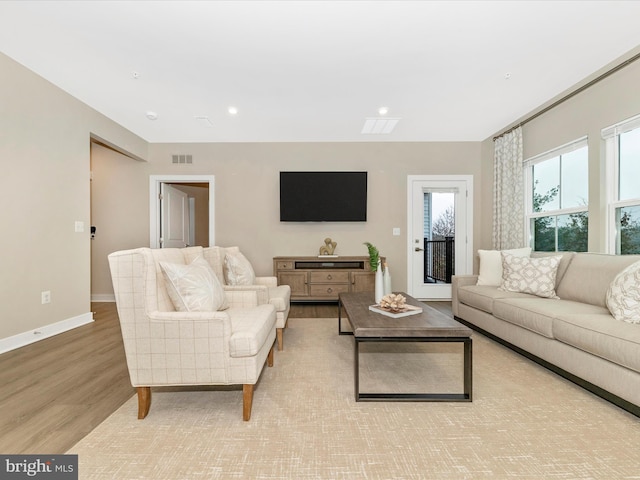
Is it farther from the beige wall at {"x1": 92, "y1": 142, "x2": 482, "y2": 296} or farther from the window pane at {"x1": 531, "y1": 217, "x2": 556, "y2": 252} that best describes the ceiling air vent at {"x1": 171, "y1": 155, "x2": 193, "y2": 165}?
the window pane at {"x1": 531, "y1": 217, "x2": 556, "y2": 252}

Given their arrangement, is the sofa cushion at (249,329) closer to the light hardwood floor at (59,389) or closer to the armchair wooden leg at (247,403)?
the armchair wooden leg at (247,403)

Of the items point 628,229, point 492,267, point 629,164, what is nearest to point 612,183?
point 629,164

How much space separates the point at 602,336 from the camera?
6.29ft

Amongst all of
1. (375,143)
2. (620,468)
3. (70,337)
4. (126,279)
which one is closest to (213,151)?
(375,143)

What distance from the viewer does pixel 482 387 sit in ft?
7.06

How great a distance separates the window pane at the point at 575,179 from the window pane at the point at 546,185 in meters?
0.10

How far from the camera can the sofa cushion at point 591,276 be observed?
2.55 m

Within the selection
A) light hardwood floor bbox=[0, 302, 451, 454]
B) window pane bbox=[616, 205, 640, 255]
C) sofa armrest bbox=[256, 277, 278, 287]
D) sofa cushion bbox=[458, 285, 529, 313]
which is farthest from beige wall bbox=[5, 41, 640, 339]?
sofa armrest bbox=[256, 277, 278, 287]

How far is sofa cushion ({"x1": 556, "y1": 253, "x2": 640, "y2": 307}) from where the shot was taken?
8.37ft


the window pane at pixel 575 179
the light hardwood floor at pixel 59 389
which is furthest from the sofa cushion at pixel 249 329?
the window pane at pixel 575 179

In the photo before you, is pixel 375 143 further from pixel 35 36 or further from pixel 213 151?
pixel 35 36

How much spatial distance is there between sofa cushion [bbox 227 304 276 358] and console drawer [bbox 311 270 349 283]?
2.33 metres

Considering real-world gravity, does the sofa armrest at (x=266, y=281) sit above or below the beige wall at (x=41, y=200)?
below

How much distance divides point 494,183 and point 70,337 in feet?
18.5
